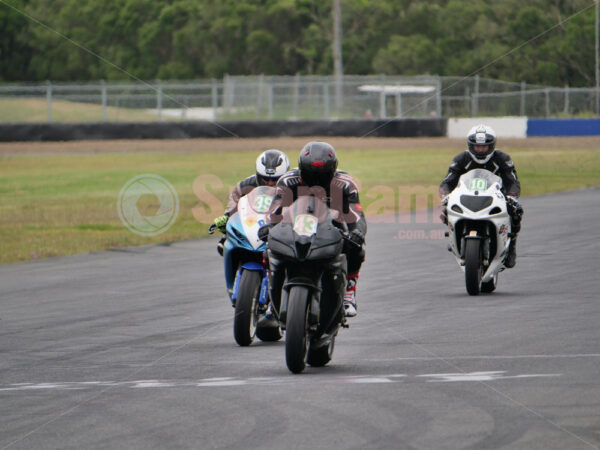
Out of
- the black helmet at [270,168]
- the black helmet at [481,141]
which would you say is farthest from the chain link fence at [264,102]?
the black helmet at [270,168]

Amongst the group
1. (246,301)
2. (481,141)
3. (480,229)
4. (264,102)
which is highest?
(264,102)

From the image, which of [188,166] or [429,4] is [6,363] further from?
[429,4]

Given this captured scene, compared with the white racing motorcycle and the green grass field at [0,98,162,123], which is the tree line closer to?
the green grass field at [0,98,162,123]

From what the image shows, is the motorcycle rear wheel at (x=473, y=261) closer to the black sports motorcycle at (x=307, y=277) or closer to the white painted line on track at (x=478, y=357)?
the white painted line on track at (x=478, y=357)

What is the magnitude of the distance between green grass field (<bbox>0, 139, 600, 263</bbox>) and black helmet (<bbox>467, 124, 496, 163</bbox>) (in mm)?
7245

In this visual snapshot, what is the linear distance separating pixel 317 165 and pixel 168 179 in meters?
23.5

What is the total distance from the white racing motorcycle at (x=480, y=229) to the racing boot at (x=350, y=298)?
295 centimetres

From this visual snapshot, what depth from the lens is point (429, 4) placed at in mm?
80312

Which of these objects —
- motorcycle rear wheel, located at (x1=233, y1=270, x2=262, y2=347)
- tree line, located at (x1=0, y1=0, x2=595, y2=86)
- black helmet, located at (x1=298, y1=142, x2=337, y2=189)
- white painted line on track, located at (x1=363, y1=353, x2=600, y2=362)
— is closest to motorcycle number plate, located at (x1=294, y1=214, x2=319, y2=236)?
black helmet, located at (x1=298, y1=142, x2=337, y2=189)

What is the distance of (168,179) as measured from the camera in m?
31.0

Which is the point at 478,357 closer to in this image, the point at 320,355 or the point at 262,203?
the point at 320,355

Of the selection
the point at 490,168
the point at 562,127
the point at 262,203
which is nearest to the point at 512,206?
the point at 490,168

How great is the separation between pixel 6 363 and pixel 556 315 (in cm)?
456

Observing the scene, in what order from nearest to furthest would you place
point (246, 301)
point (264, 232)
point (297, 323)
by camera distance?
point (297, 323) < point (264, 232) < point (246, 301)
